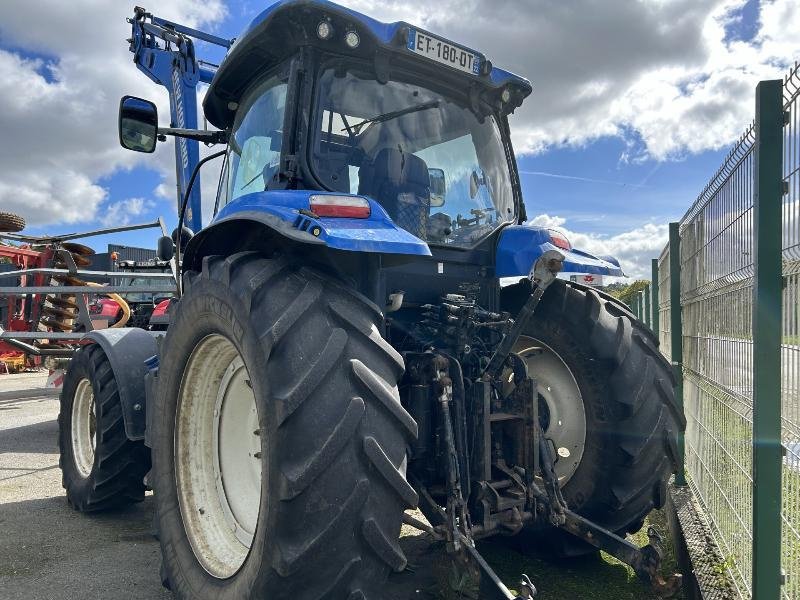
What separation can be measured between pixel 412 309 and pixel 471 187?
75 cm

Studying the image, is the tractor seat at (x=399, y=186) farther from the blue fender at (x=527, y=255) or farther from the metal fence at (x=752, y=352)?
the metal fence at (x=752, y=352)

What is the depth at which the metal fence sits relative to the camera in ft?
6.91

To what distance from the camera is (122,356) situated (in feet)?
13.0

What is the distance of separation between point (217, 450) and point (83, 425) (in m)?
2.30

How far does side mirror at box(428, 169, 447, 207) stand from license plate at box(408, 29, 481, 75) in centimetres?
50

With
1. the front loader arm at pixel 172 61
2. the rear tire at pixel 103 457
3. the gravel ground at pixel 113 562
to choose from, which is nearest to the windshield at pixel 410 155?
the gravel ground at pixel 113 562

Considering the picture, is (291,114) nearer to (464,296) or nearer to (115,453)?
(464,296)

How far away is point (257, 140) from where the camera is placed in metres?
3.03

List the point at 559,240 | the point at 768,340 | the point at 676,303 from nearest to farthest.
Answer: the point at 768,340
the point at 559,240
the point at 676,303

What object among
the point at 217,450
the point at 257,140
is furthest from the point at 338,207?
the point at 217,450

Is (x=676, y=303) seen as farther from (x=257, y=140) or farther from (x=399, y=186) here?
(x=257, y=140)

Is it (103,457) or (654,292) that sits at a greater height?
(654,292)

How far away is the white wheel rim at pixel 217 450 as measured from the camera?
2.55 m

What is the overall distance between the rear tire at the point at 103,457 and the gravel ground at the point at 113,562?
0.49ft
